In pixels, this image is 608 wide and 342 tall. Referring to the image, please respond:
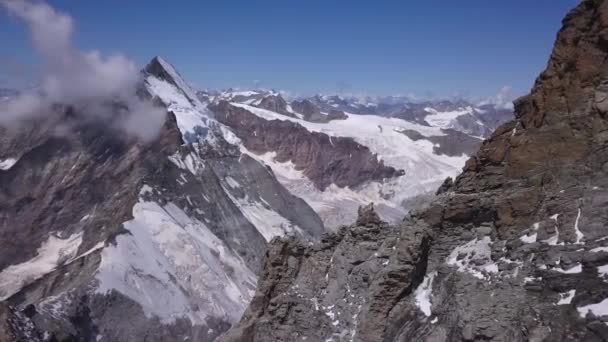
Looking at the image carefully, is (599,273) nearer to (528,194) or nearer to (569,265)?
(569,265)

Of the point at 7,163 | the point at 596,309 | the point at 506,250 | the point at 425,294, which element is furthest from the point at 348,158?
the point at 596,309

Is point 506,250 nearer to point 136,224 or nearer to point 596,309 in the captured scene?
point 596,309

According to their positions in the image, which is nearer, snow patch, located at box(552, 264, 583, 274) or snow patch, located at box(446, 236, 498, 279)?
snow patch, located at box(552, 264, 583, 274)

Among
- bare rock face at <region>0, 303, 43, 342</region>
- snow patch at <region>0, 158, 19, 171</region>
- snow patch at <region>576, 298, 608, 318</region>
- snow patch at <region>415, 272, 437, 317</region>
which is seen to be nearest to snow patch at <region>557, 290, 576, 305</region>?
snow patch at <region>576, 298, 608, 318</region>

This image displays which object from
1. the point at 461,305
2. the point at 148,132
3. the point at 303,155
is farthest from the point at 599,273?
the point at 303,155

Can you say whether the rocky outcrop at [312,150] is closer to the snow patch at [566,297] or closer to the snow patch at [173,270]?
the snow patch at [173,270]

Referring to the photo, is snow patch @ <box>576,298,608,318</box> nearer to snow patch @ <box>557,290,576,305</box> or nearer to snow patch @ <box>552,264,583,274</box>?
snow patch @ <box>557,290,576,305</box>
